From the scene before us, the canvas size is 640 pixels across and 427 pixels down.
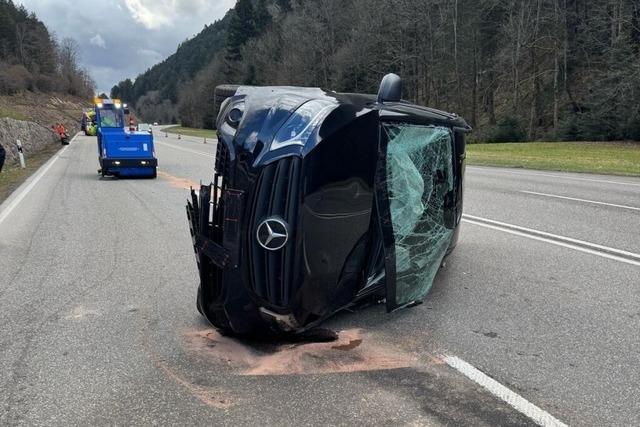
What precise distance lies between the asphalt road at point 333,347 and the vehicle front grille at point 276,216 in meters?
0.61

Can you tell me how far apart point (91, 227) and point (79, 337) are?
4612 mm

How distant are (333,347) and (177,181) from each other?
11503mm

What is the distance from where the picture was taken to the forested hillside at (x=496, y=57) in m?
30.7

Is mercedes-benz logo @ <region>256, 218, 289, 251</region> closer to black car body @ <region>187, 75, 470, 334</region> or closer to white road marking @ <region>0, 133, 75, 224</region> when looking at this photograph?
black car body @ <region>187, 75, 470, 334</region>

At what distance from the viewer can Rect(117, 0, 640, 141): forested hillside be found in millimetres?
30672

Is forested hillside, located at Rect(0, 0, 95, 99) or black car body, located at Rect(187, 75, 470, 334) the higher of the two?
forested hillside, located at Rect(0, 0, 95, 99)

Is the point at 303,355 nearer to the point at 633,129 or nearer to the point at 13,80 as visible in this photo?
the point at 633,129

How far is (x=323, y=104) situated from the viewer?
336 centimetres

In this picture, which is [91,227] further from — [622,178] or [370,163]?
[622,178]

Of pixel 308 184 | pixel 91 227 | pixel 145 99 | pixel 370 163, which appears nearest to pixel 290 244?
pixel 308 184

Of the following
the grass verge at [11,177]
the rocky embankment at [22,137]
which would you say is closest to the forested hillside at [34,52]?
the rocky embankment at [22,137]

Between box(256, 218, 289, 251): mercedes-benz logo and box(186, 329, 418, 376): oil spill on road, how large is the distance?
0.83 m

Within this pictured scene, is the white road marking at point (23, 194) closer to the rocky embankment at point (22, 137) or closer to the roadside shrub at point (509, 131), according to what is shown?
the rocky embankment at point (22, 137)

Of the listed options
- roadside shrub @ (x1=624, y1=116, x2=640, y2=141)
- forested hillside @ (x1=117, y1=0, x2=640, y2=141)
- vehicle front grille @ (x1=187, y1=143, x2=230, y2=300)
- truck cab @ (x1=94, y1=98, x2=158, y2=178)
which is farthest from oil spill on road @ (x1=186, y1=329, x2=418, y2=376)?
forested hillside @ (x1=117, y1=0, x2=640, y2=141)
